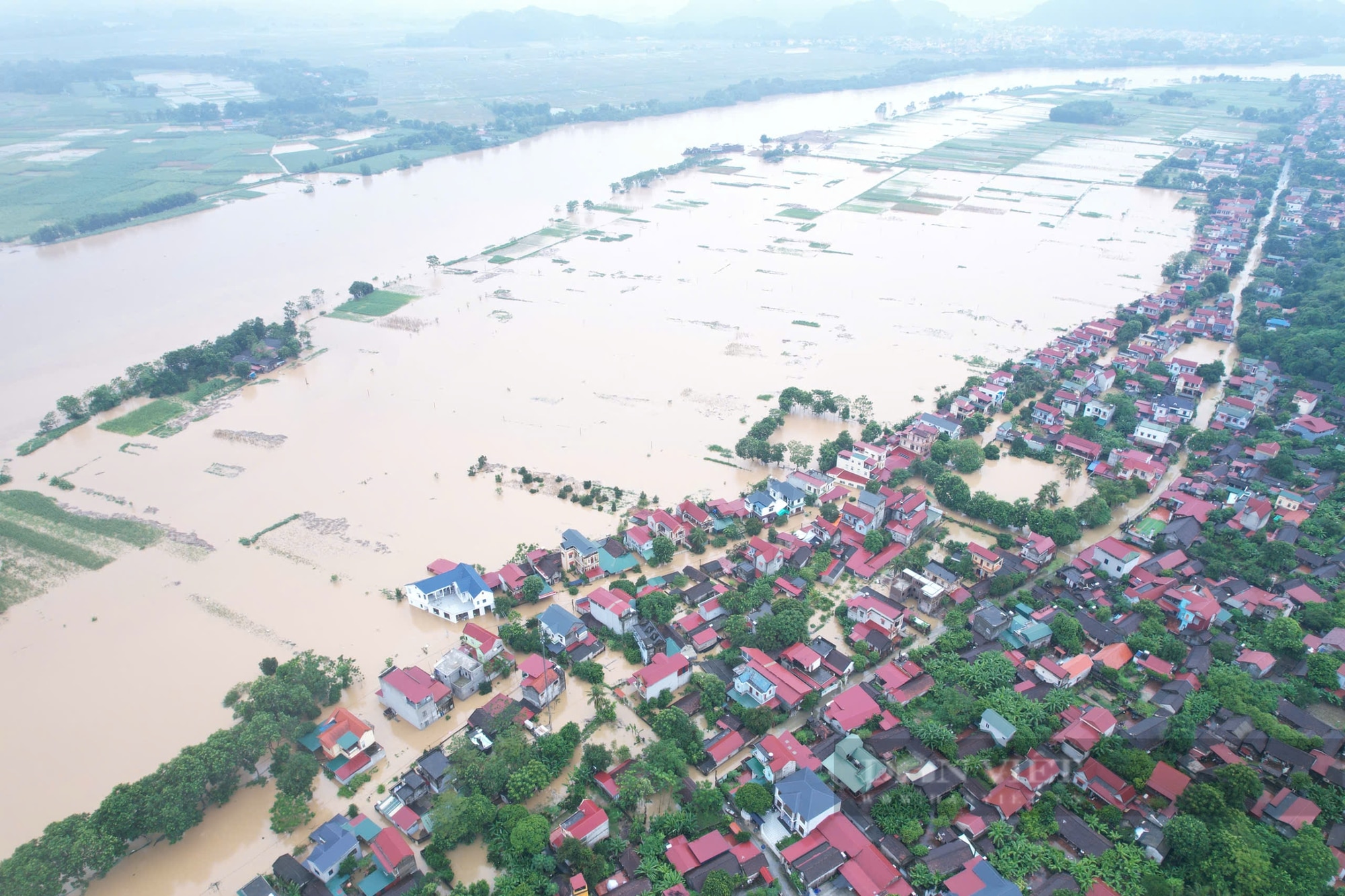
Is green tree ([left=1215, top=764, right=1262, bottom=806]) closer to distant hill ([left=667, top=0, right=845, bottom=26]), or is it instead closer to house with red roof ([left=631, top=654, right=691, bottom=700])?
house with red roof ([left=631, top=654, right=691, bottom=700])


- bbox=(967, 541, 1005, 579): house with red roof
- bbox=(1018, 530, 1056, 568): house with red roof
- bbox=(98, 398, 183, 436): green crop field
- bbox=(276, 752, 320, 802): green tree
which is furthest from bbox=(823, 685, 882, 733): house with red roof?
bbox=(98, 398, 183, 436): green crop field

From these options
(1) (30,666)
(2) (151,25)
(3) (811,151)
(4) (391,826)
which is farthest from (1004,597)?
(2) (151,25)

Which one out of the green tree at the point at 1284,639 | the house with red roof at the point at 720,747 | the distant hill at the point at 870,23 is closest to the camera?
the house with red roof at the point at 720,747

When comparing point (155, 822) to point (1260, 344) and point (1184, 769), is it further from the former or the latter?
point (1260, 344)

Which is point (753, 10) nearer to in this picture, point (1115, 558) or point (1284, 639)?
point (1115, 558)

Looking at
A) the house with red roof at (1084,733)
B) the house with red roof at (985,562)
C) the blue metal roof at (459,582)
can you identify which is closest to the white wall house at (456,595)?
the blue metal roof at (459,582)

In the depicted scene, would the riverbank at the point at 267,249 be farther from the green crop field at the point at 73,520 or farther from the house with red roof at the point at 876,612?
the house with red roof at the point at 876,612
